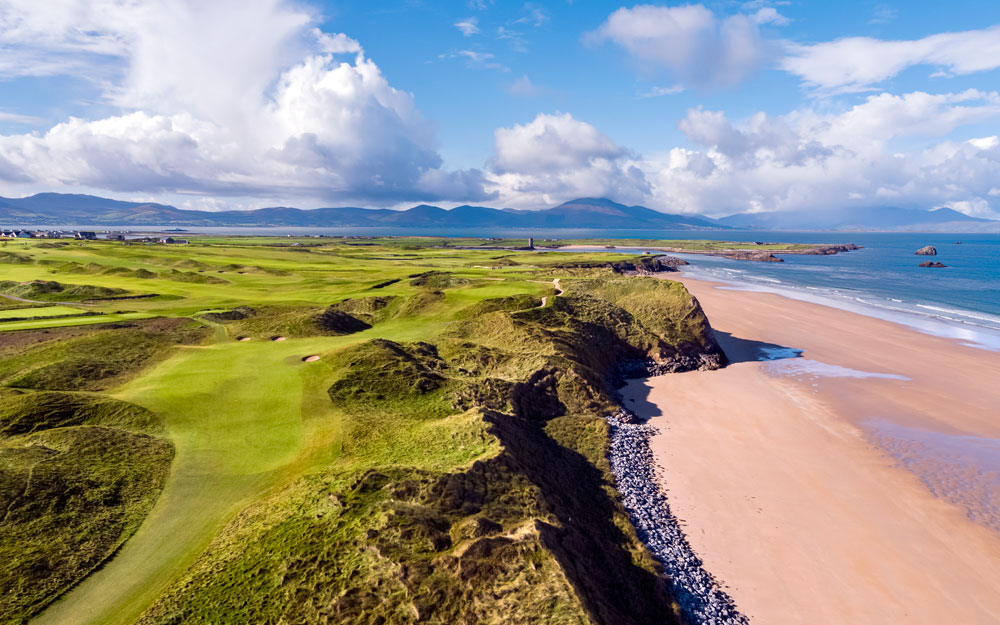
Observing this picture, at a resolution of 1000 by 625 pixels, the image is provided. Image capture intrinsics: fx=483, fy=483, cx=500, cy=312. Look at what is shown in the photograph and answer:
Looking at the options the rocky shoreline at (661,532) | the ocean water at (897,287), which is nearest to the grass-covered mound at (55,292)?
the rocky shoreline at (661,532)

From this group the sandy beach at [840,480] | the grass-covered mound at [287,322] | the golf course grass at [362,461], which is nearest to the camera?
the golf course grass at [362,461]

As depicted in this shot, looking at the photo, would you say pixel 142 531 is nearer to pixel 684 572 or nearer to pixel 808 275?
pixel 684 572

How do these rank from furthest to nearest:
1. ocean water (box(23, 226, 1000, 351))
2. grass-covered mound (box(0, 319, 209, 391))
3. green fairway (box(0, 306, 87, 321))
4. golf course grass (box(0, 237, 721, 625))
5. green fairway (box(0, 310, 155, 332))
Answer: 1. ocean water (box(23, 226, 1000, 351))
2. green fairway (box(0, 306, 87, 321))
3. green fairway (box(0, 310, 155, 332))
4. grass-covered mound (box(0, 319, 209, 391))
5. golf course grass (box(0, 237, 721, 625))

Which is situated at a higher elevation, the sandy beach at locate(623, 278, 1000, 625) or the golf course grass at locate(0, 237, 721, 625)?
the golf course grass at locate(0, 237, 721, 625)

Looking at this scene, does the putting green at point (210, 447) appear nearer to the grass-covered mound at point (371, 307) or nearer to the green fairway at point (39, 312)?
the grass-covered mound at point (371, 307)

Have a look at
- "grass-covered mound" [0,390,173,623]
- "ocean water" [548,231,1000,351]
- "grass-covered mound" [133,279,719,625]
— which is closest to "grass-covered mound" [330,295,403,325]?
"grass-covered mound" [133,279,719,625]

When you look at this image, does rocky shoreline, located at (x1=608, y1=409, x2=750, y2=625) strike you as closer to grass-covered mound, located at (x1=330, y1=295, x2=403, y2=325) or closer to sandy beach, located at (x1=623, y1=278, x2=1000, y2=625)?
sandy beach, located at (x1=623, y1=278, x2=1000, y2=625)
